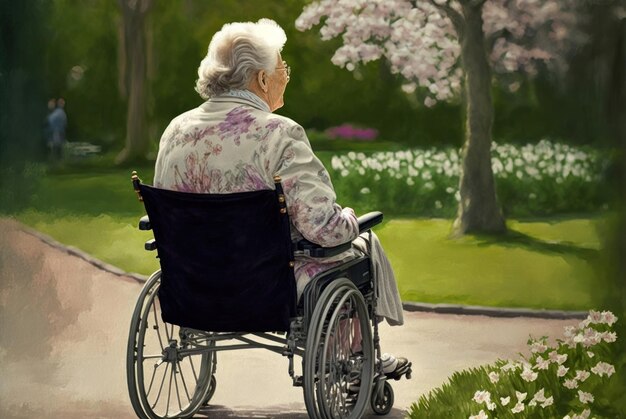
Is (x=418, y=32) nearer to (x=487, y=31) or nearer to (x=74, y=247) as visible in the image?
(x=487, y=31)

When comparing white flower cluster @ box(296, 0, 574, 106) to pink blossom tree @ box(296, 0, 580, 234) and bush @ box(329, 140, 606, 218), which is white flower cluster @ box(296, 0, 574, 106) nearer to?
pink blossom tree @ box(296, 0, 580, 234)

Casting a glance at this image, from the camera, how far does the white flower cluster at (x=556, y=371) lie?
4.38 m

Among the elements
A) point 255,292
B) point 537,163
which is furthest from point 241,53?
point 537,163

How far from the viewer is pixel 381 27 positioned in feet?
35.2

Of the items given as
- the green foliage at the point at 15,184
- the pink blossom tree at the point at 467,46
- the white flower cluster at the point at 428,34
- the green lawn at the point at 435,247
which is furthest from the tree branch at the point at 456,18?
the green foliage at the point at 15,184

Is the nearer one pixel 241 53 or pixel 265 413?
pixel 241 53

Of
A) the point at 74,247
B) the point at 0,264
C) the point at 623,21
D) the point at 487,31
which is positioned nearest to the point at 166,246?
the point at 0,264

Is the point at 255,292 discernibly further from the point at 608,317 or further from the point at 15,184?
the point at 15,184

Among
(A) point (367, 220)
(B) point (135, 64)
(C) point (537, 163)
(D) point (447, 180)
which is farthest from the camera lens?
(B) point (135, 64)

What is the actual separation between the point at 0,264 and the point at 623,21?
303cm

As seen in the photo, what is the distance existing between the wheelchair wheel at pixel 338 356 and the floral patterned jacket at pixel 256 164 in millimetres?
163

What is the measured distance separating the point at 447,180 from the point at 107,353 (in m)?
4.66

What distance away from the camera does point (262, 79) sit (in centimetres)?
464

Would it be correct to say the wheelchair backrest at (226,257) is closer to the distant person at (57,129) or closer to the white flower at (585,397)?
the white flower at (585,397)
